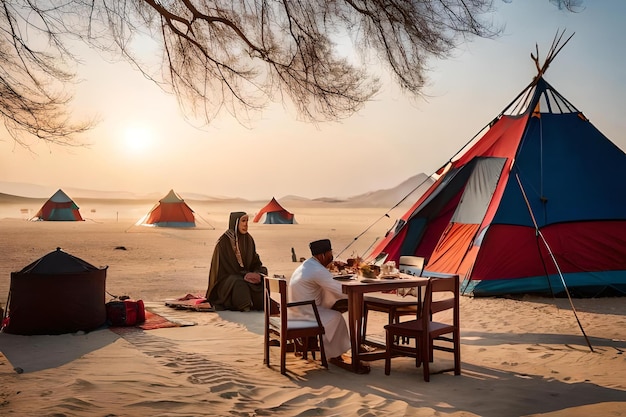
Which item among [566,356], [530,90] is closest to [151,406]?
[566,356]

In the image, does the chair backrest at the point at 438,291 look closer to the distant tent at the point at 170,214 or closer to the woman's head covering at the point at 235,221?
the woman's head covering at the point at 235,221

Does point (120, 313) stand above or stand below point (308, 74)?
below

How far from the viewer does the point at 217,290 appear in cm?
909

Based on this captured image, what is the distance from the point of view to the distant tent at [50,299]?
696 cm

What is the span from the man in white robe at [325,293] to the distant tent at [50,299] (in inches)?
111

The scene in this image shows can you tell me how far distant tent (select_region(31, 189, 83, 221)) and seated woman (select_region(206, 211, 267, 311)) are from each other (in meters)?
Answer: 28.0

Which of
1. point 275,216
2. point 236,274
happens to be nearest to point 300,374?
point 236,274

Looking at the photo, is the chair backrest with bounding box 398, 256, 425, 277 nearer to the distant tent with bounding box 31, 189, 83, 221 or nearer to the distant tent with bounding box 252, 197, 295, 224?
the distant tent with bounding box 252, 197, 295, 224

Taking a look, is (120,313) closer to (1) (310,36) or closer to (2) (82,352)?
(2) (82,352)

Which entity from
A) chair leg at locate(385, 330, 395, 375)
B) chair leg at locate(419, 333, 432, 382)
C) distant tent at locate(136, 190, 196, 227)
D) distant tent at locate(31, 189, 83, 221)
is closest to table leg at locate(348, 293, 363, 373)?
chair leg at locate(385, 330, 395, 375)

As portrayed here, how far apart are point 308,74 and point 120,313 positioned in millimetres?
3764

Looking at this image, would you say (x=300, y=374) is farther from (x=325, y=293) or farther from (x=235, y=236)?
(x=235, y=236)

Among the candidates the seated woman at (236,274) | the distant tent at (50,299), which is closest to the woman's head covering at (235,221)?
the seated woman at (236,274)

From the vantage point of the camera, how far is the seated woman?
29.2 ft
